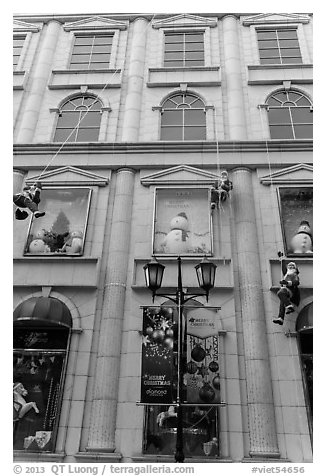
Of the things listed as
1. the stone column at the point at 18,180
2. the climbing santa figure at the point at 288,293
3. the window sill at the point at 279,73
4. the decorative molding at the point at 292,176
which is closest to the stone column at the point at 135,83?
the stone column at the point at 18,180

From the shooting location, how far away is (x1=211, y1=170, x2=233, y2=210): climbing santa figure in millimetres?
11711

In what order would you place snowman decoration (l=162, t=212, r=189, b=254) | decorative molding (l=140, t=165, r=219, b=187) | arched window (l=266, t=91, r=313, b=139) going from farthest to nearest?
1. arched window (l=266, t=91, r=313, b=139)
2. decorative molding (l=140, t=165, r=219, b=187)
3. snowman decoration (l=162, t=212, r=189, b=254)

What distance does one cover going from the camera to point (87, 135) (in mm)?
13938

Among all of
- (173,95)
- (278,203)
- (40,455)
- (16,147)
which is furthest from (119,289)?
(173,95)

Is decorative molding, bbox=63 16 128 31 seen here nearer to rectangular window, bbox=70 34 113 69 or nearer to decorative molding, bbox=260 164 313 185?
rectangular window, bbox=70 34 113 69

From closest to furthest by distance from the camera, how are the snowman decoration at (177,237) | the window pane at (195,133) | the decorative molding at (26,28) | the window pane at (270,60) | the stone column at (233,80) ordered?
1. the snowman decoration at (177,237)
2. the stone column at (233,80)
3. the window pane at (195,133)
4. the window pane at (270,60)
5. the decorative molding at (26,28)

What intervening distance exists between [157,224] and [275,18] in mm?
11578

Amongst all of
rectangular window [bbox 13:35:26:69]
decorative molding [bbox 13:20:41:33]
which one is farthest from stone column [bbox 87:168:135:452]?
decorative molding [bbox 13:20:41:33]

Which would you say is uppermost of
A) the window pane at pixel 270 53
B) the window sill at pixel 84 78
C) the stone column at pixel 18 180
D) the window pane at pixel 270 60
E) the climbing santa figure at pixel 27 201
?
the window pane at pixel 270 53

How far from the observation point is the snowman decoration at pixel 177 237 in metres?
11.4

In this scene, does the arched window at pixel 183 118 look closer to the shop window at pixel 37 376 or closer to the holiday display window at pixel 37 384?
the shop window at pixel 37 376

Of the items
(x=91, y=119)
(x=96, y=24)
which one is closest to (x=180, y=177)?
(x=91, y=119)

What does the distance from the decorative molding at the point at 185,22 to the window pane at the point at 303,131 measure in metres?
6.68

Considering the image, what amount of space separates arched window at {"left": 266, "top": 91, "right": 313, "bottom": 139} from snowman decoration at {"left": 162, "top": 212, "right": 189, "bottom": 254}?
4.75 meters
